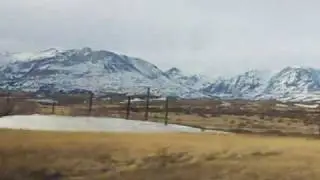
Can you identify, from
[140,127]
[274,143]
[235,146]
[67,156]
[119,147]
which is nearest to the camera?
[67,156]

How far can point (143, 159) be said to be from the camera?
79.5 ft

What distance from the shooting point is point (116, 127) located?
41.0 m

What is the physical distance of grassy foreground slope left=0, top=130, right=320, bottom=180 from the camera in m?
22.9

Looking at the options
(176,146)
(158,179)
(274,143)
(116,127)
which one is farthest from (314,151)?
(116,127)

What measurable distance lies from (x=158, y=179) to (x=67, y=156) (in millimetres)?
3909

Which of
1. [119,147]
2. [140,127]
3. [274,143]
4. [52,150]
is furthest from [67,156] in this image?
[140,127]

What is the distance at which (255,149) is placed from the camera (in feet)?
89.1

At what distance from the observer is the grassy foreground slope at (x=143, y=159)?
22875mm

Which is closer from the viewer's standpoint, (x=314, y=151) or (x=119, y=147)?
(x=119, y=147)

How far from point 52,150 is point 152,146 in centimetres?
426

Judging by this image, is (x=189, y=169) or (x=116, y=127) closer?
(x=189, y=169)

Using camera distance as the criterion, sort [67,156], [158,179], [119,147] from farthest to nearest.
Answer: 1. [119,147]
2. [67,156]
3. [158,179]

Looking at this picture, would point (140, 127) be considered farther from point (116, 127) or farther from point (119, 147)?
point (119, 147)

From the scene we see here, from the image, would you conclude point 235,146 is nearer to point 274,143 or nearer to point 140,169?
point 274,143
